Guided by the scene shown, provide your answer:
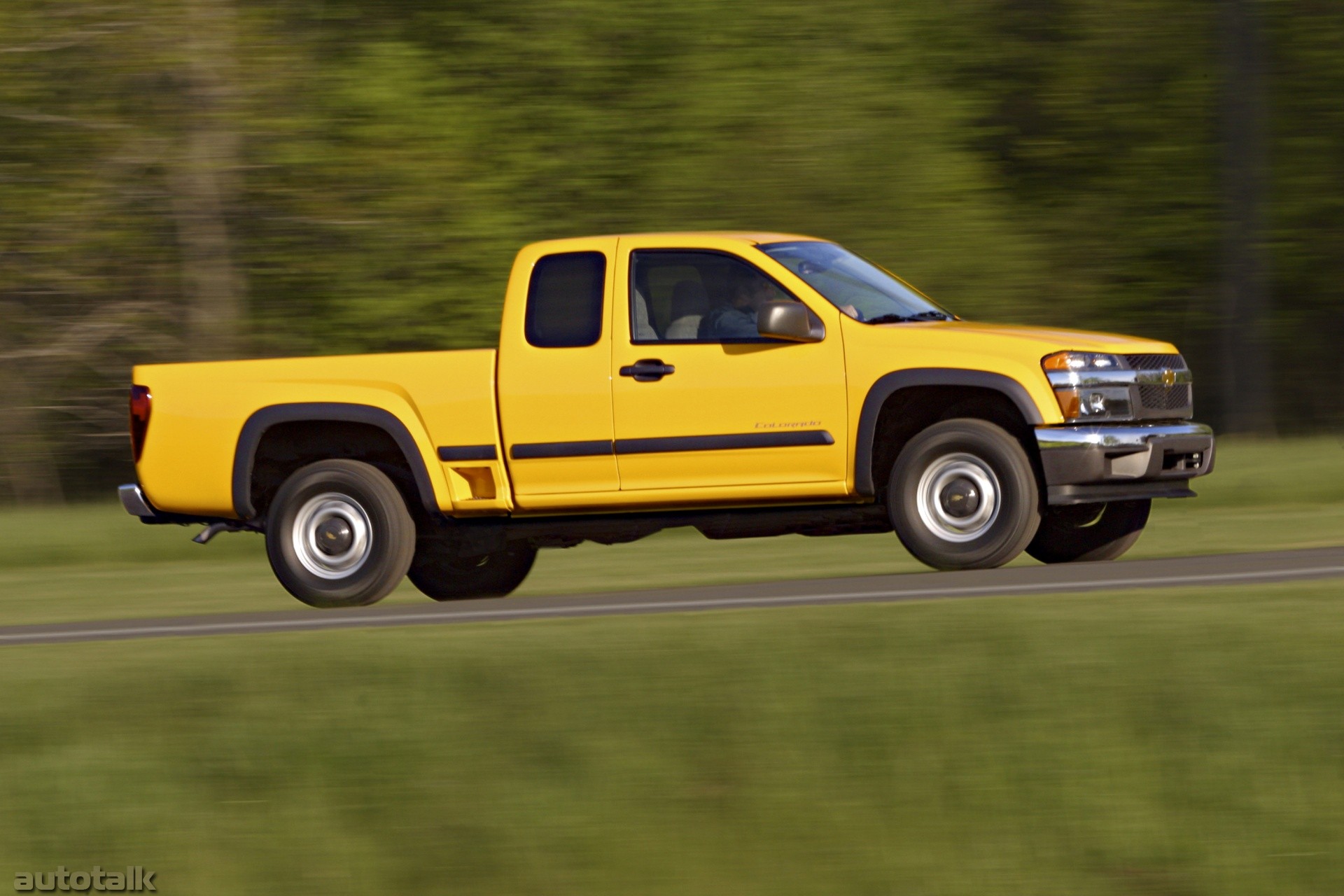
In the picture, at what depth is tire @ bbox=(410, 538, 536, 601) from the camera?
1172 cm

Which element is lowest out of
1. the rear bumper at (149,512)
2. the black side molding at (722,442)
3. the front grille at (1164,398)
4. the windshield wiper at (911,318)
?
the rear bumper at (149,512)

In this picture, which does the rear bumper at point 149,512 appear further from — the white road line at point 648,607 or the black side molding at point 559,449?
the black side molding at point 559,449

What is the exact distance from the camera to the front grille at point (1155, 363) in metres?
9.67

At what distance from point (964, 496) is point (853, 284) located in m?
1.35

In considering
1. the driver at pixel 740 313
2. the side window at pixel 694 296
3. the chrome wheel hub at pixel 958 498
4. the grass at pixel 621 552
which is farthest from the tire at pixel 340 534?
the chrome wheel hub at pixel 958 498

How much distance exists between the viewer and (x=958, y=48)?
71.5ft

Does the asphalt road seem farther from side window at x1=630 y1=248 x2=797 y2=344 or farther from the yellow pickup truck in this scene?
side window at x1=630 y1=248 x2=797 y2=344

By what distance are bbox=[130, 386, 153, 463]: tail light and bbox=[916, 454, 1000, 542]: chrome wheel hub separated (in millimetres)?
4177

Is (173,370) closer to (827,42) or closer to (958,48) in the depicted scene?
(827,42)

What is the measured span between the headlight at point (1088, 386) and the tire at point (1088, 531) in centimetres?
127

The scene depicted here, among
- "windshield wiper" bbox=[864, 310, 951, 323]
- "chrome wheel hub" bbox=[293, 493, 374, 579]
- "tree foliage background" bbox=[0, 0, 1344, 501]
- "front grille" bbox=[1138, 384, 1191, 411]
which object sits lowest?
"chrome wheel hub" bbox=[293, 493, 374, 579]

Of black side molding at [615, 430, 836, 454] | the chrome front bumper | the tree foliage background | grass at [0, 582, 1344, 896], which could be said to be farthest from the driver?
the tree foliage background

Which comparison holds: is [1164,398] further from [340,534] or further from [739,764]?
[340,534]

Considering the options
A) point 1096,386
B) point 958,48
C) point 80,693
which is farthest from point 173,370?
point 958,48
